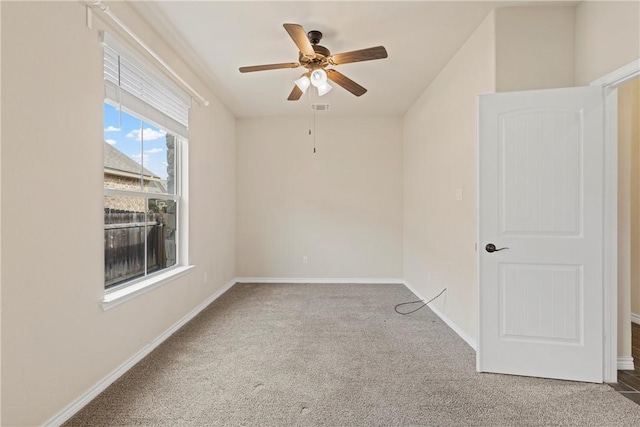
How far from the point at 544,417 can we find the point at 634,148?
10.7 feet

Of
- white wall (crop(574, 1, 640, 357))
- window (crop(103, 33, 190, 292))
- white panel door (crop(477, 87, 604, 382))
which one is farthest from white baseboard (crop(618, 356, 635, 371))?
window (crop(103, 33, 190, 292))

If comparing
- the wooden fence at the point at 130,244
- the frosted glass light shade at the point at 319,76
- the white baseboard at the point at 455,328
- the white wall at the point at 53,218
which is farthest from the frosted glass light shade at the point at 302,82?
the white baseboard at the point at 455,328

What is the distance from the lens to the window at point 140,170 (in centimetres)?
228

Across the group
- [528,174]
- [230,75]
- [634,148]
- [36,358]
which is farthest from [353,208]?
[36,358]

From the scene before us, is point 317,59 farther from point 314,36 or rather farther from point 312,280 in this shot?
point 312,280

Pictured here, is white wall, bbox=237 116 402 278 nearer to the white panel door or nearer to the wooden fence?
the wooden fence

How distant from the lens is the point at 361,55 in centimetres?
235

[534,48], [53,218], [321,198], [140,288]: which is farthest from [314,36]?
[321,198]

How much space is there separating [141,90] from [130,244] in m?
1.30

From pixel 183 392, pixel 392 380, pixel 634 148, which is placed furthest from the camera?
pixel 634 148

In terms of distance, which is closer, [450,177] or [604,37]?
[604,37]

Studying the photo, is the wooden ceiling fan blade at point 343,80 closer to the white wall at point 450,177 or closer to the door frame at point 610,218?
the white wall at point 450,177

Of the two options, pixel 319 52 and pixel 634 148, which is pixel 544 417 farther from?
pixel 634 148

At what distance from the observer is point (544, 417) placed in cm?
179
